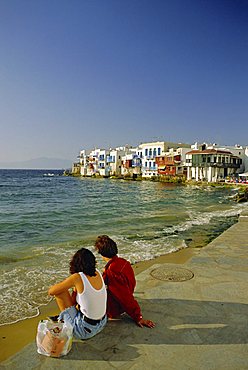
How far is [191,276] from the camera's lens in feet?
18.2

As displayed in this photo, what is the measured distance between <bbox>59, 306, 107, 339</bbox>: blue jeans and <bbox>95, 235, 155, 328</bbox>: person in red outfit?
39cm

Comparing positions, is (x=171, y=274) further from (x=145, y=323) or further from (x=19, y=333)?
(x=19, y=333)

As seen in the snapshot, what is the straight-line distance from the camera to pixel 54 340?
9.95 feet

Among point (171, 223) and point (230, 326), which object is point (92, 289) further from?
point (171, 223)

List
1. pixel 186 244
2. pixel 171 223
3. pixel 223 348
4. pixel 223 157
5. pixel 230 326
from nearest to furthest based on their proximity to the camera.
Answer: pixel 223 348
pixel 230 326
pixel 186 244
pixel 171 223
pixel 223 157

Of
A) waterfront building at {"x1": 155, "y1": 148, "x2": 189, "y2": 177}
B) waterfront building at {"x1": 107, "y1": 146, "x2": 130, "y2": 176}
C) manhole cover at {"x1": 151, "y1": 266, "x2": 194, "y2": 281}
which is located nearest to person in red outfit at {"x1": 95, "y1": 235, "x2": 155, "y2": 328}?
manhole cover at {"x1": 151, "y1": 266, "x2": 194, "y2": 281}

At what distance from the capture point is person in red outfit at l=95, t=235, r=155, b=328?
3748mm

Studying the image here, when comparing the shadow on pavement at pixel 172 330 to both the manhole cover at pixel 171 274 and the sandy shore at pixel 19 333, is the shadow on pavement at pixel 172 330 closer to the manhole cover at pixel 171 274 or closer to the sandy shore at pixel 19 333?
the manhole cover at pixel 171 274

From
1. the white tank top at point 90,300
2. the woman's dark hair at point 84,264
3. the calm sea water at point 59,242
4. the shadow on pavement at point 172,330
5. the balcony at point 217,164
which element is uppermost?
the balcony at point 217,164

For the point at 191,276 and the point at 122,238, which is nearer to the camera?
the point at 191,276

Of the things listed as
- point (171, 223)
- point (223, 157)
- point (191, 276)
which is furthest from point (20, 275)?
point (223, 157)

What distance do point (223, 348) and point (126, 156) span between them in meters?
83.5

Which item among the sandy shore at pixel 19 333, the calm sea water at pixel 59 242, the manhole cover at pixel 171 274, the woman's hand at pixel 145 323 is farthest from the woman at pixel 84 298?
the manhole cover at pixel 171 274

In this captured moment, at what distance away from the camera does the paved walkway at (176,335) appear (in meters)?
2.97
